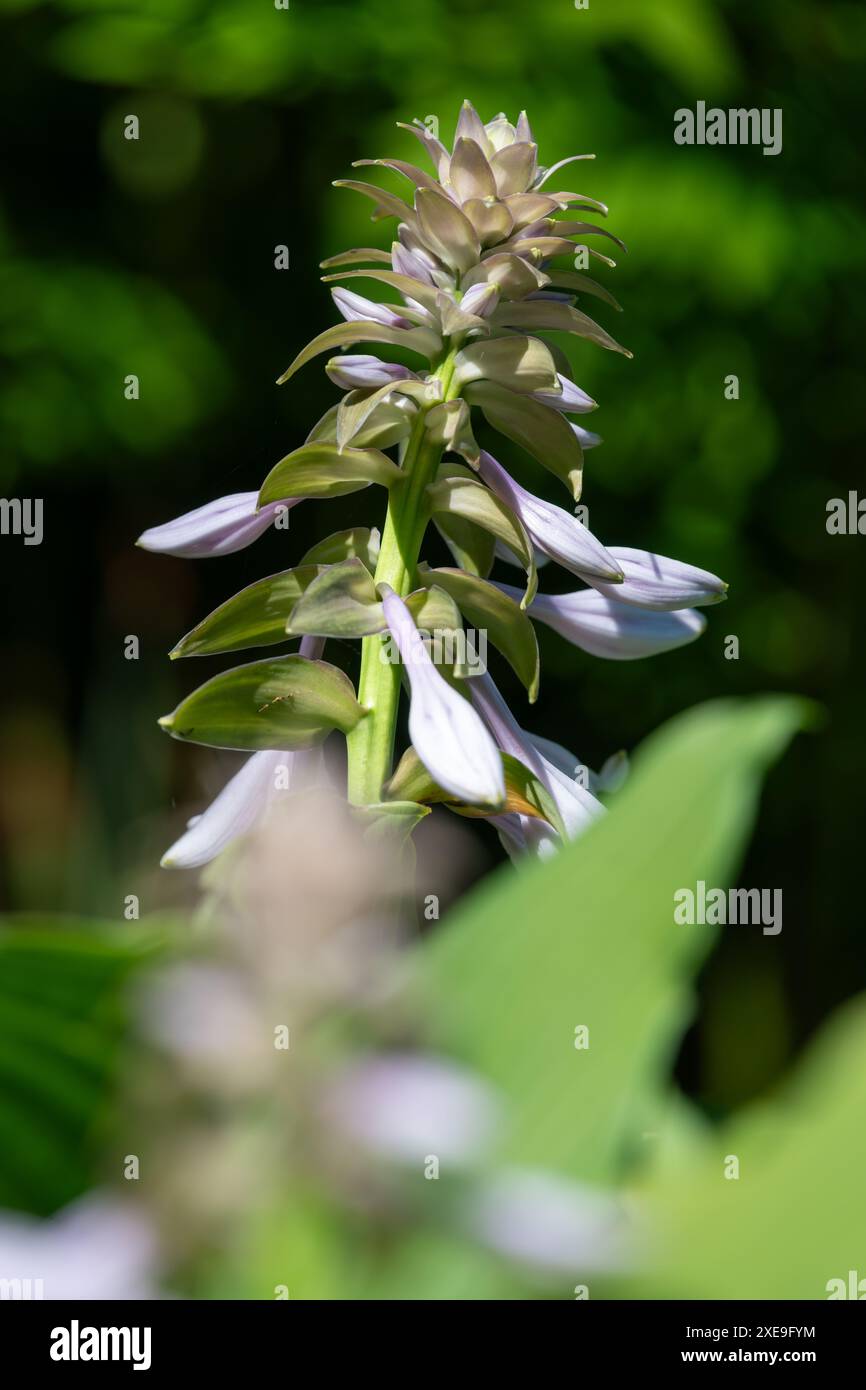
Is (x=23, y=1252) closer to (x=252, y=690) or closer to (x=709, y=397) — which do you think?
(x=252, y=690)

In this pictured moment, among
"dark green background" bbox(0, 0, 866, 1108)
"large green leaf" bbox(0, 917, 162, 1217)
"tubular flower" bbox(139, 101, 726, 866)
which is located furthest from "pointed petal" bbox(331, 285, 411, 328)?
"dark green background" bbox(0, 0, 866, 1108)

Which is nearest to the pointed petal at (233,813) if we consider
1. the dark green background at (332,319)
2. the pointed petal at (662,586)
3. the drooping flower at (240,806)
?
the drooping flower at (240,806)

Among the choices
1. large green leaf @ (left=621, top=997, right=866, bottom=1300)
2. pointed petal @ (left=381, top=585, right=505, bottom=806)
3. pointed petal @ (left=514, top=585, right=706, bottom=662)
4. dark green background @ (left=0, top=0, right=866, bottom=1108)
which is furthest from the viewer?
dark green background @ (left=0, top=0, right=866, bottom=1108)

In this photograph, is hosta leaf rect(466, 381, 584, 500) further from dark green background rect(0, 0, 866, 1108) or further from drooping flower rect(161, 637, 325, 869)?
dark green background rect(0, 0, 866, 1108)

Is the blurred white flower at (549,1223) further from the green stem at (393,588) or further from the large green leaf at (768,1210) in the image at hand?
the green stem at (393,588)

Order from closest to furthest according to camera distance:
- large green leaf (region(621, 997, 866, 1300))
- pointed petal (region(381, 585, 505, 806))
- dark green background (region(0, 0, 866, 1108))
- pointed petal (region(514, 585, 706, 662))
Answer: large green leaf (region(621, 997, 866, 1300)) → pointed petal (region(381, 585, 505, 806)) → pointed petal (region(514, 585, 706, 662)) → dark green background (region(0, 0, 866, 1108))
